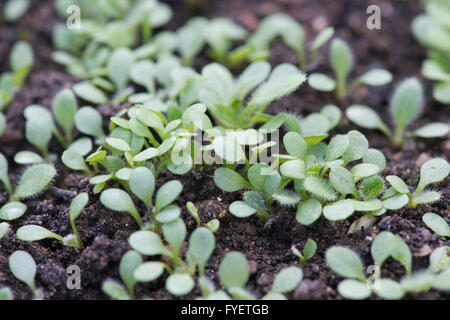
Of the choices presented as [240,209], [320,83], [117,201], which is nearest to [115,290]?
[117,201]

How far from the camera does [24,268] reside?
161 cm

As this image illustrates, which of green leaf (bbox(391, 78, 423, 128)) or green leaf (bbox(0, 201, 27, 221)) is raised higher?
green leaf (bbox(391, 78, 423, 128))

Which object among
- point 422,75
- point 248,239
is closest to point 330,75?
point 422,75

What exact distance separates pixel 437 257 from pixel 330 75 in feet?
4.06

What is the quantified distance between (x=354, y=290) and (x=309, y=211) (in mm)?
311

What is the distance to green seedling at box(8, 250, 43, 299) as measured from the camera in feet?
5.25

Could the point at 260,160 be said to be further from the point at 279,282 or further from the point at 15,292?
the point at 15,292

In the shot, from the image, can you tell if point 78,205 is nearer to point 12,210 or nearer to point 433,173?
point 12,210

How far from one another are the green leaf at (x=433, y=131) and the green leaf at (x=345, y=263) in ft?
2.69

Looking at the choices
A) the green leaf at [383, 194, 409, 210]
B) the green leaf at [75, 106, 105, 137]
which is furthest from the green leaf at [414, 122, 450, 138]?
the green leaf at [75, 106, 105, 137]

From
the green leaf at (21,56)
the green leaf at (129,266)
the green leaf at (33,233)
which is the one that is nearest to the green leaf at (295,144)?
the green leaf at (129,266)

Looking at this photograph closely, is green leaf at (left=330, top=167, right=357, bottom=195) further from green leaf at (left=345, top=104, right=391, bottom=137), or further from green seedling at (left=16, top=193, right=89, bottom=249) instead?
green seedling at (left=16, top=193, right=89, bottom=249)

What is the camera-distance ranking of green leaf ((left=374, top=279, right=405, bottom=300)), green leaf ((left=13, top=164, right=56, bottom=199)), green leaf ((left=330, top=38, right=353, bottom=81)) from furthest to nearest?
green leaf ((left=330, top=38, right=353, bottom=81)), green leaf ((left=13, top=164, right=56, bottom=199)), green leaf ((left=374, top=279, right=405, bottom=300))

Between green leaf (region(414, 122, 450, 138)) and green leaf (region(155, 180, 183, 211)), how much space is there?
114 cm
